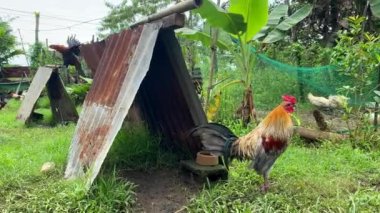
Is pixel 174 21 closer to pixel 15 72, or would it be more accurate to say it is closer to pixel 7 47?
pixel 15 72

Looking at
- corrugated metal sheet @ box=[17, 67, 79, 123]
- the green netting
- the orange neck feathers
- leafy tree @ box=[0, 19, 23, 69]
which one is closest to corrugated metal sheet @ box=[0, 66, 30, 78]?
leafy tree @ box=[0, 19, 23, 69]

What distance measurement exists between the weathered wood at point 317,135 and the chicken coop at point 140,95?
8.39ft

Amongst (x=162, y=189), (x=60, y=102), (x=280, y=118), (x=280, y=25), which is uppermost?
(x=280, y=25)

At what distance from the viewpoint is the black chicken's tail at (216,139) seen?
4.23m

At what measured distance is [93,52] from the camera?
6035 mm

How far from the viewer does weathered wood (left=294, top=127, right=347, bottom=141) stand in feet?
20.2

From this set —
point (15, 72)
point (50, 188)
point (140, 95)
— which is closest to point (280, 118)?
point (140, 95)

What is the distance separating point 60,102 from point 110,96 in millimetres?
4557

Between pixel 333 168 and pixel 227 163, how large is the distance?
4.80ft

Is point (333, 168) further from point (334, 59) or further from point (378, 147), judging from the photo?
point (334, 59)

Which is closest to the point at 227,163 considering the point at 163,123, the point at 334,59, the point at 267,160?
the point at 267,160

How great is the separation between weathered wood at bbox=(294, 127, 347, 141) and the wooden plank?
15.2 feet

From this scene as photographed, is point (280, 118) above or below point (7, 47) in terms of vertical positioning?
below

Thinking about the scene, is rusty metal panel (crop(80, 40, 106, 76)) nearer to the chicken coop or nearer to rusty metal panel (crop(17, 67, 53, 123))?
the chicken coop
